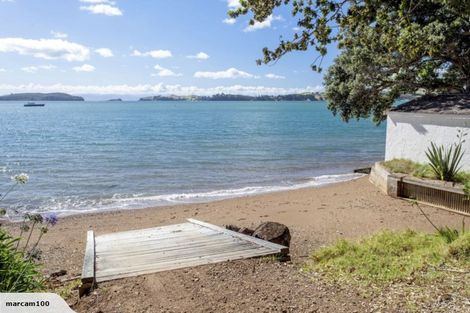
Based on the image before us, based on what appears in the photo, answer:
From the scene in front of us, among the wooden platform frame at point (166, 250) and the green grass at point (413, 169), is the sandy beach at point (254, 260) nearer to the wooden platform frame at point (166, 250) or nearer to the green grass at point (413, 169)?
the wooden platform frame at point (166, 250)

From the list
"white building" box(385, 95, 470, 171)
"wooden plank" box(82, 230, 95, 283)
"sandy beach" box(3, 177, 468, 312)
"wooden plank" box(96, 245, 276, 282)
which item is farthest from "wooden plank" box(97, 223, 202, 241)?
"white building" box(385, 95, 470, 171)

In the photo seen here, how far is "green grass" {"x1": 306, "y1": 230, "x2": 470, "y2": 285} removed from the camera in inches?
200

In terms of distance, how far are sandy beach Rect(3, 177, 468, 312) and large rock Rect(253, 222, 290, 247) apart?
0.38 m

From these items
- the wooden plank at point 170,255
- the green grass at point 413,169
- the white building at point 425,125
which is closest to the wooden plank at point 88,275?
the wooden plank at point 170,255

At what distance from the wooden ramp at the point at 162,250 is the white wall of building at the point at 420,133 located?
1005cm

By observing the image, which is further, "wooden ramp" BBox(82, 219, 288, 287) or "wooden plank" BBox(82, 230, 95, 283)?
"wooden ramp" BBox(82, 219, 288, 287)

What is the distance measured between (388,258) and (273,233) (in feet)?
7.00

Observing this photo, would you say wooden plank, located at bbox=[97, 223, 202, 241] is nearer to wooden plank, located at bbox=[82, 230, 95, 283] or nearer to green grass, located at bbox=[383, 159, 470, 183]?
wooden plank, located at bbox=[82, 230, 95, 283]

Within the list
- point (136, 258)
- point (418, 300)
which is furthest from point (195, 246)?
point (418, 300)

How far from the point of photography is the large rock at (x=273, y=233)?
283 inches

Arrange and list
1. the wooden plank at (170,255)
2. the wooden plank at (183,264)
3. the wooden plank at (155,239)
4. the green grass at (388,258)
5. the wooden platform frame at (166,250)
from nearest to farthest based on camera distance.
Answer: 1. the green grass at (388,258)
2. the wooden plank at (183,264)
3. the wooden platform frame at (166,250)
4. the wooden plank at (170,255)
5. the wooden plank at (155,239)

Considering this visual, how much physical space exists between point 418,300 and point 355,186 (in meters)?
13.7

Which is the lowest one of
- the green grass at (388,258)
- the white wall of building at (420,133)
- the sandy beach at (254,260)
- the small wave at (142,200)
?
the small wave at (142,200)

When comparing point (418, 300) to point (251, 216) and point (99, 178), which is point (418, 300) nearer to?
point (251, 216)
